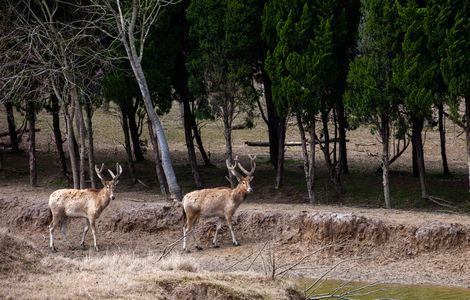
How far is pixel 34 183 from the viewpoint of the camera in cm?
3150

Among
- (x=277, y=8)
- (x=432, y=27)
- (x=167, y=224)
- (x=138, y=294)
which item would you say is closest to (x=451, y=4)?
(x=432, y=27)

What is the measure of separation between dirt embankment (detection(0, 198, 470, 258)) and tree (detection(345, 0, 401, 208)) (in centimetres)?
370

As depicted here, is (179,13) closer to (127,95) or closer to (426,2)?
(127,95)

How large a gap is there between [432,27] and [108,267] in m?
12.3

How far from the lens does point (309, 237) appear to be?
22.9 meters

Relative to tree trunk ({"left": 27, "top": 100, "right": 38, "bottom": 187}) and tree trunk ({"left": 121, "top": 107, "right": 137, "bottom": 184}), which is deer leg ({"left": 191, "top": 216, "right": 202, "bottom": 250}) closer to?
tree trunk ({"left": 121, "top": 107, "right": 137, "bottom": 184})

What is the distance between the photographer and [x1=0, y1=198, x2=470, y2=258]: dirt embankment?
70.9 feet

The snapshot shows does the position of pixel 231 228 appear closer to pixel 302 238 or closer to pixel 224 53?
pixel 302 238

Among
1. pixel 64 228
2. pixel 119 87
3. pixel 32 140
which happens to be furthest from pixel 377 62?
pixel 32 140

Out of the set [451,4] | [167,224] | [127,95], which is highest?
[451,4]

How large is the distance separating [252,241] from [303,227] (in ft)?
4.66

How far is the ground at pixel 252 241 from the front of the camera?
53.6 ft

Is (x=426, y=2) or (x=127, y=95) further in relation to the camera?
(x=127, y=95)

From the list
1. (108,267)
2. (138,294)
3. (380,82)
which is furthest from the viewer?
(380,82)
